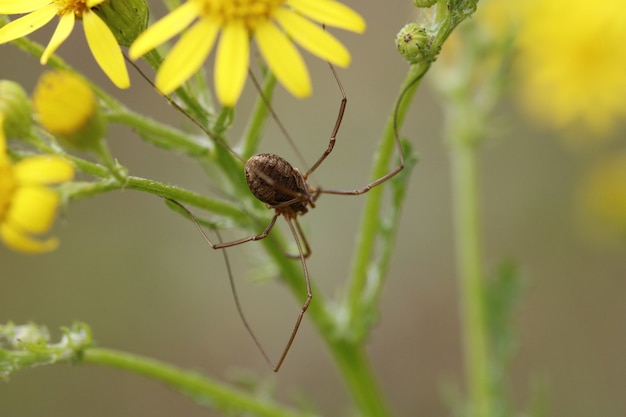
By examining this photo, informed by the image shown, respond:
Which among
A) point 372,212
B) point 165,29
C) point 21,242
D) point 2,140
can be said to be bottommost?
point 21,242

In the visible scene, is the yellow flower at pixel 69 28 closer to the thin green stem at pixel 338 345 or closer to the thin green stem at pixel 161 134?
the thin green stem at pixel 161 134

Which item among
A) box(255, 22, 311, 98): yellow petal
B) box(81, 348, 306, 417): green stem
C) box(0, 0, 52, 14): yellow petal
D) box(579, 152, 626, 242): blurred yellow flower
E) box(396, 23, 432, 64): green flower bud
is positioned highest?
box(579, 152, 626, 242): blurred yellow flower

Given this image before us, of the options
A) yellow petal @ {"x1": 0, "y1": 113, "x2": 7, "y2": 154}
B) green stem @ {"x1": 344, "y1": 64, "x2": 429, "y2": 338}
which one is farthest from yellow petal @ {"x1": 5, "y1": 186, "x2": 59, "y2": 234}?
green stem @ {"x1": 344, "y1": 64, "x2": 429, "y2": 338}

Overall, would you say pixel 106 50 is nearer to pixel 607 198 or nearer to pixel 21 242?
pixel 21 242

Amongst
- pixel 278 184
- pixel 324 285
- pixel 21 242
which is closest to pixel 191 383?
pixel 278 184

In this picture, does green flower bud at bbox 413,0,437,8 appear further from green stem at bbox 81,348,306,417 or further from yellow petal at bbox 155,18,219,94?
green stem at bbox 81,348,306,417

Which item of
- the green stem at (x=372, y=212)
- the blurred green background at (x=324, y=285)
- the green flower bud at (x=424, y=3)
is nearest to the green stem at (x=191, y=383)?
the green stem at (x=372, y=212)
